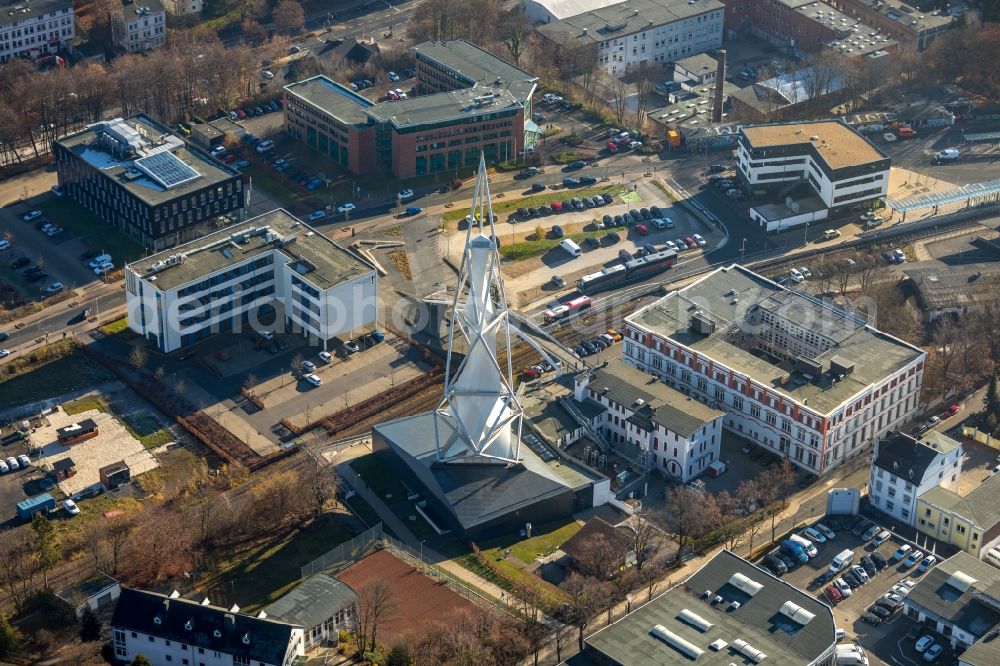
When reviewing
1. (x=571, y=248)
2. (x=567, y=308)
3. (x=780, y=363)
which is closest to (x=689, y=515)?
(x=780, y=363)

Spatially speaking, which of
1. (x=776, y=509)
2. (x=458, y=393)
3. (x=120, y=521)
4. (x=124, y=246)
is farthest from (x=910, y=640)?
(x=124, y=246)

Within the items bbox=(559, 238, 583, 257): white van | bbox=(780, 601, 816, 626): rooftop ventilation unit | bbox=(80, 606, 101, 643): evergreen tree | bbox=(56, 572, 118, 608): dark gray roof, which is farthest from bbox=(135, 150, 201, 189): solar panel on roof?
bbox=(780, 601, 816, 626): rooftop ventilation unit

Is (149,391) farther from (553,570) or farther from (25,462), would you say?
(553,570)

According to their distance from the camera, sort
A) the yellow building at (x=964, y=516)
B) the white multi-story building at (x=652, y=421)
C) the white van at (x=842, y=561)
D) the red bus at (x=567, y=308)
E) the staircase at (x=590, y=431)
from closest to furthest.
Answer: the white van at (x=842, y=561) → the yellow building at (x=964, y=516) → the white multi-story building at (x=652, y=421) → the staircase at (x=590, y=431) → the red bus at (x=567, y=308)

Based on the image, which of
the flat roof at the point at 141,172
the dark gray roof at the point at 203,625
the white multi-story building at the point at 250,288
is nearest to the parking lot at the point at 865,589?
the dark gray roof at the point at 203,625

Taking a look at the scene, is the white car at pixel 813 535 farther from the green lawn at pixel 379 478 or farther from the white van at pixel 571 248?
the white van at pixel 571 248

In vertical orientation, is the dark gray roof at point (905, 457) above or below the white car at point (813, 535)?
above

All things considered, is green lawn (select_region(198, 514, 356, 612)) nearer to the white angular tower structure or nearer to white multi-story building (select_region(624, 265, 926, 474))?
→ the white angular tower structure
